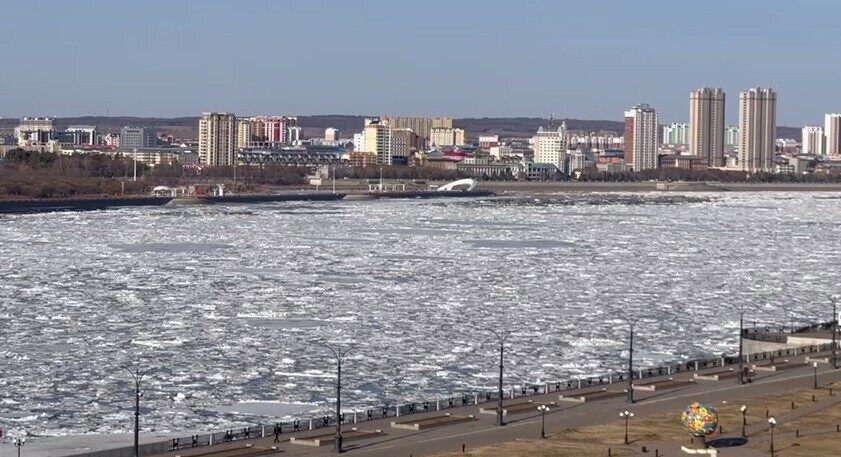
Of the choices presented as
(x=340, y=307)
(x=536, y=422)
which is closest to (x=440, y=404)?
(x=536, y=422)

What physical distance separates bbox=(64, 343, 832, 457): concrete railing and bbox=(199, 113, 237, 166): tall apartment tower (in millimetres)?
167386

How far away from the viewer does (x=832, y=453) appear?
20141mm

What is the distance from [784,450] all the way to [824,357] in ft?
30.1

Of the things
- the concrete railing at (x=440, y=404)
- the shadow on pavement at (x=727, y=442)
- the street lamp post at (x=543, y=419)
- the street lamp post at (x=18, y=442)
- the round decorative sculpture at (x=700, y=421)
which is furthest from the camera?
the street lamp post at (x=543, y=419)

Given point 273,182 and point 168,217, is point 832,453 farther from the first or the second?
point 273,182

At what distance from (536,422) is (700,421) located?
8.93 ft

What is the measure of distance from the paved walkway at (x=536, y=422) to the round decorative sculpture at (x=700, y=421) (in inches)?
13.8

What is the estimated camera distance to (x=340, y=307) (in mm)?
35500

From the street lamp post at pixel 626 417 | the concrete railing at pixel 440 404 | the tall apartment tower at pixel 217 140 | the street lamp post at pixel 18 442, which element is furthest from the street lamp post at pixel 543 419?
the tall apartment tower at pixel 217 140

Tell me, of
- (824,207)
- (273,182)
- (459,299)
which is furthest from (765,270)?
(273,182)

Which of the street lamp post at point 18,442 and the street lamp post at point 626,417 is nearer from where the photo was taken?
the street lamp post at point 18,442

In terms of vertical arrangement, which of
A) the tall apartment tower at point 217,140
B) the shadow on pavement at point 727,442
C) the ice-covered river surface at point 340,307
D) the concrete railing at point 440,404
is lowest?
the shadow on pavement at point 727,442

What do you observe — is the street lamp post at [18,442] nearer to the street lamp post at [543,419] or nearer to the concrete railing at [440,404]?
the concrete railing at [440,404]

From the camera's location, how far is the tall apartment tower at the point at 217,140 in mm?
194375
